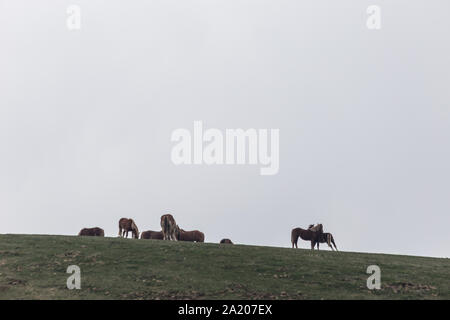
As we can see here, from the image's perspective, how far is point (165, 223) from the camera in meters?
37.0

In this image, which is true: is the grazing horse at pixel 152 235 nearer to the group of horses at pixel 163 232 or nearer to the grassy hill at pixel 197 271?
the group of horses at pixel 163 232

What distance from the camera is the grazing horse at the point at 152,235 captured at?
1598 inches

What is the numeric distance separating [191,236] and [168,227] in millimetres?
3589

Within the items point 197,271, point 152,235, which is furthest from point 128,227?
point 197,271

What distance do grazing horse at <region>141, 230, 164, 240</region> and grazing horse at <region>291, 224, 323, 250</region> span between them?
11.2 meters

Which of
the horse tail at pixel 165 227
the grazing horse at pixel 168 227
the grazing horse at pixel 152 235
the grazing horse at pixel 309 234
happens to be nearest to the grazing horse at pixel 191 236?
the grazing horse at pixel 152 235

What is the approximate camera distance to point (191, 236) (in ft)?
132

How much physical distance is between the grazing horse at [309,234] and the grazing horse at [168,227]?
10182 mm

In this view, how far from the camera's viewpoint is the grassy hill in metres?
23.1

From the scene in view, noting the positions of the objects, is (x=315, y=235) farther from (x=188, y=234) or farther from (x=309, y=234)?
(x=188, y=234)

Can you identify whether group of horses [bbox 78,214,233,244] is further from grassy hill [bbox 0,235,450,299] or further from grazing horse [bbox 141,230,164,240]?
grassy hill [bbox 0,235,450,299]

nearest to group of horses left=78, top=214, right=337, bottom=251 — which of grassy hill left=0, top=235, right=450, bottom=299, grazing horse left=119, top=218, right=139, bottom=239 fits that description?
grazing horse left=119, top=218, right=139, bottom=239
